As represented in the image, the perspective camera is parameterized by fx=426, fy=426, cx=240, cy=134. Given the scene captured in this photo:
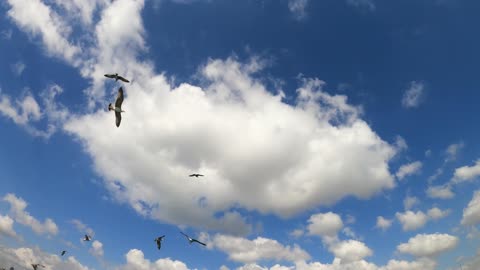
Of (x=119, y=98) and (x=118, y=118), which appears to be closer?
(x=118, y=118)

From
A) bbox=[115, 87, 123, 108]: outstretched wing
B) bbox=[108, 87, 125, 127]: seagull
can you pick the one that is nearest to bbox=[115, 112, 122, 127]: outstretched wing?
bbox=[108, 87, 125, 127]: seagull

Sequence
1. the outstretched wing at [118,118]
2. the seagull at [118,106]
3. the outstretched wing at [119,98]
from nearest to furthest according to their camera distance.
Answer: the outstretched wing at [118,118]
the seagull at [118,106]
the outstretched wing at [119,98]

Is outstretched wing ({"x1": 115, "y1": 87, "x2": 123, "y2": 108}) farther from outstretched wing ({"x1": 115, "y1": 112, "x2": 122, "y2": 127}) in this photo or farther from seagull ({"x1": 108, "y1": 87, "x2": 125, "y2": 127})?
outstretched wing ({"x1": 115, "y1": 112, "x2": 122, "y2": 127})

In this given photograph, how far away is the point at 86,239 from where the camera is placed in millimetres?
93500

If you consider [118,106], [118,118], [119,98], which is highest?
[119,98]

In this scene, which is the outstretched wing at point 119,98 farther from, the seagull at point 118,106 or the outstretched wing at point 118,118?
the outstretched wing at point 118,118

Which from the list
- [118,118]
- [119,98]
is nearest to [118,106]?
[119,98]

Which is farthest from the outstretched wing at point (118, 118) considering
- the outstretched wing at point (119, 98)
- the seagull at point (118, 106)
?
the outstretched wing at point (119, 98)

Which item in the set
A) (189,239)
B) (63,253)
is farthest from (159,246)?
(63,253)

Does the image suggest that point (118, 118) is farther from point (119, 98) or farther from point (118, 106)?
point (119, 98)

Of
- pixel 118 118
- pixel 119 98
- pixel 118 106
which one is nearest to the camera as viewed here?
pixel 118 118

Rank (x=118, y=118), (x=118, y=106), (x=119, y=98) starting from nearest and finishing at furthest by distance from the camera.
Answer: (x=118, y=118), (x=119, y=98), (x=118, y=106)

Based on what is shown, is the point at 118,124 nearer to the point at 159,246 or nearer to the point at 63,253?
the point at 159,246

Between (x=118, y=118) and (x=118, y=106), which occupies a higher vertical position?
(x=118, y=106)
